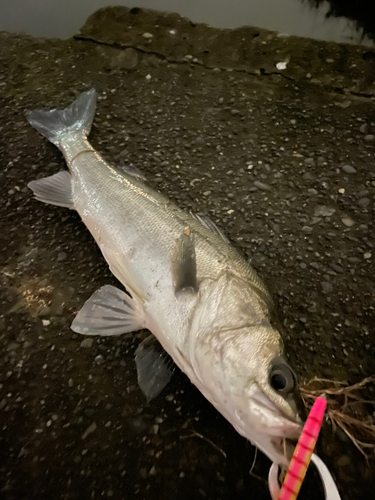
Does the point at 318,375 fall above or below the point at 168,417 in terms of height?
above

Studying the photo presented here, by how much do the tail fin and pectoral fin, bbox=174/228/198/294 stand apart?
145cm

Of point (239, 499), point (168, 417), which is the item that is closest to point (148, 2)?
point (168, 417)

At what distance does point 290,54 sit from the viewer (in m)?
3.52

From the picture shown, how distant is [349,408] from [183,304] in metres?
1.07

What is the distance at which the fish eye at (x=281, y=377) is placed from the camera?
1.44 meters

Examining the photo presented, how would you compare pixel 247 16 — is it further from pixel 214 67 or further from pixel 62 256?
pixel 62 256

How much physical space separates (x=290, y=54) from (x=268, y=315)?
2923 millimetres

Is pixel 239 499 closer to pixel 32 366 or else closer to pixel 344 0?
pixel 32 366

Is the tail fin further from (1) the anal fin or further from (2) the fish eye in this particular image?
(2) the fish eye

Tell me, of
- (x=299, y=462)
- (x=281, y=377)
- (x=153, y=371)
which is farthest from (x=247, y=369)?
(x=153, y=371)

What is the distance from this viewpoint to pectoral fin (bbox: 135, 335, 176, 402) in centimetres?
193

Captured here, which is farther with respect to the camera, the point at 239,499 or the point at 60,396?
the point at 60,396

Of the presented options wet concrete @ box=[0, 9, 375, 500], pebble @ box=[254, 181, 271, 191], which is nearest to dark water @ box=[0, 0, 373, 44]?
wet concrete @ box=[0, 9, 375, 500]

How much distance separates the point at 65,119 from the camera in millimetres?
2826
